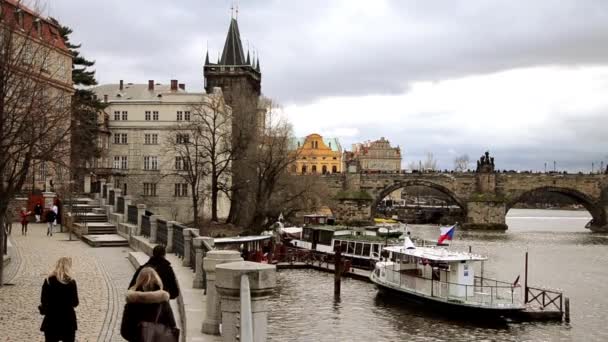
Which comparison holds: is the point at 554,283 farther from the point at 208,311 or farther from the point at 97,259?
the point at 208,311

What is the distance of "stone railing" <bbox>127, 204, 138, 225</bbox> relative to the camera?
3353cm

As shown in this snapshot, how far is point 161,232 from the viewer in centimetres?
2653

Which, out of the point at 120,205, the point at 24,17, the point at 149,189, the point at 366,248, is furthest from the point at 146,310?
the point at 149,189

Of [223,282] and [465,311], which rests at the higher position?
[223,282]

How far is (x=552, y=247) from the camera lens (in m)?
64.2

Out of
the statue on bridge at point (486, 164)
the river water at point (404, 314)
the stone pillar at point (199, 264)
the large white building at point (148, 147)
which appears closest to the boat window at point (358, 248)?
the river water at point (404, 314)

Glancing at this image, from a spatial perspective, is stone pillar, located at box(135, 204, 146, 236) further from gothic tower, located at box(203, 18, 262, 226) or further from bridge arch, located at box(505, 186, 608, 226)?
bridge arch, located at box(505, 186, 608, 226)

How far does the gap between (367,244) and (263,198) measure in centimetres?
1317

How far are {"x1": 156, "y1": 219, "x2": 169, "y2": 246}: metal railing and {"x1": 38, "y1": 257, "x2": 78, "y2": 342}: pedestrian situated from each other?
47.8 ft

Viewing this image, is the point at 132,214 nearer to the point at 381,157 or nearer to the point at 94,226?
the point at 94,226

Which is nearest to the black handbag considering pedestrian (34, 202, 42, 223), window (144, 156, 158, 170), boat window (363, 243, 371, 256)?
pedestrian (34, 202, 42, 223)

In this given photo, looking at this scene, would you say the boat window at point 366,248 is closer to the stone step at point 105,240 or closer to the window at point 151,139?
the stone step at point 105,240

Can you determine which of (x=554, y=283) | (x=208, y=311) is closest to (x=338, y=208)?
(x=554, y=283)

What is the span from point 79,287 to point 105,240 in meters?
12.3
